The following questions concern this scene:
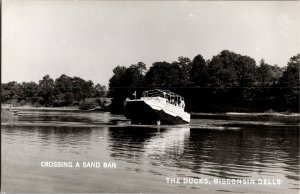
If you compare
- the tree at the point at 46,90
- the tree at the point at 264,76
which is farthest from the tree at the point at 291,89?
the tree at the point at 46,90

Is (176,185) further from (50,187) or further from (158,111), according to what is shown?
(158,111)

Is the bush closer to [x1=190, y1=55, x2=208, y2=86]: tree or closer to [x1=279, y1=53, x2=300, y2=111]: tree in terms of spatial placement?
[x1=190, y1=55, x2=208, y2=86]: tree

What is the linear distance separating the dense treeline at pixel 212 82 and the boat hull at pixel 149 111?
36566mm

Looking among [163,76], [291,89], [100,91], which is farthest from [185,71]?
[100,91]

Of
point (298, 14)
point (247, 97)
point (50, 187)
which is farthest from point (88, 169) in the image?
point (247, 97)

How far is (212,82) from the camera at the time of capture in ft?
313

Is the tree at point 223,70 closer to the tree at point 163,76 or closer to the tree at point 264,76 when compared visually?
the tree at point 264,76

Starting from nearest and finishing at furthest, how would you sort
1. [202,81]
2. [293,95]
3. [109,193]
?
[109,193] → [293,95] → [202,81]

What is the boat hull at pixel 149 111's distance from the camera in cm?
4862

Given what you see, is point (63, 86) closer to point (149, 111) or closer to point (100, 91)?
point (100, 91)

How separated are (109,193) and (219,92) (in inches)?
3132

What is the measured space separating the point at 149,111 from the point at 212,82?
4900 cm

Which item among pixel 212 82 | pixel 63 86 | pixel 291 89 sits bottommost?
pixel 291 89

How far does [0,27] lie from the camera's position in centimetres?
2216
